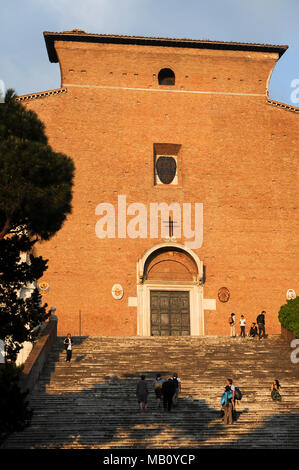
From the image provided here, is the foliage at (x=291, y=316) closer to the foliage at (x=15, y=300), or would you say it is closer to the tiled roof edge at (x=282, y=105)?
the tiled roof edge at (x=282, y=105)

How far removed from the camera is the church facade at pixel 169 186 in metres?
23.3

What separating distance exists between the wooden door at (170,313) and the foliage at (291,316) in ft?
12.8

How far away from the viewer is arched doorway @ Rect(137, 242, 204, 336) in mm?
23328

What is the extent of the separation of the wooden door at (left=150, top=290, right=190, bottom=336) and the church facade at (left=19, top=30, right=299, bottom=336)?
0.04 meters

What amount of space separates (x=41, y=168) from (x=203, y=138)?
15120mm

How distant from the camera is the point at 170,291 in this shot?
23.8 m

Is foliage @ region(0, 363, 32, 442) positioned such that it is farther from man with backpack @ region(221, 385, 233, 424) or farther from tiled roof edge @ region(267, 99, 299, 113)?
tiled roof edge @ region(267, 99, 299, 113)

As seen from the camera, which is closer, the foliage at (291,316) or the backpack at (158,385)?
the backpack at (158,385)

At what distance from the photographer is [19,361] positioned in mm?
17219

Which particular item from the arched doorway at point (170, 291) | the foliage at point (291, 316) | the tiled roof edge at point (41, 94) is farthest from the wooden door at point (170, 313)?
the tiled roof edge at point (41, 94)

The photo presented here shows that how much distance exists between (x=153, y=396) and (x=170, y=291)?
27.9 feet

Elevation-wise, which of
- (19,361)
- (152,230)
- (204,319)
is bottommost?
(19,361)

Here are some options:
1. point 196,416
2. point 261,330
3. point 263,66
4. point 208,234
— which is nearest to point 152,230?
point 208,234
